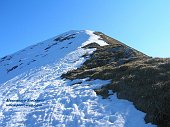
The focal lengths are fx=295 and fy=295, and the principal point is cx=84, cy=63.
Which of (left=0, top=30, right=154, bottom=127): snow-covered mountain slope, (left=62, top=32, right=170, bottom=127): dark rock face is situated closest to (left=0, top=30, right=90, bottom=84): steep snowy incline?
(left=62, top=32, right=170, bottom=127): dark rock face

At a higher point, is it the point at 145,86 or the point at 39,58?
the point at 39,58

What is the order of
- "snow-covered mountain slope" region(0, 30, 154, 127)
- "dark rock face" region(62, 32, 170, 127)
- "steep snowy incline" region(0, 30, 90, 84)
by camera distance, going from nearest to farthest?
"dark rock face" region(62, 32, 170, 127), "snow-covered mountain slope" region(0, 30, 154, 127), "steep snowy incline" region(0, 30, 90, 84)

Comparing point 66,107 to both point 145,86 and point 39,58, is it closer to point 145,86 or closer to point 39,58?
point 145,86

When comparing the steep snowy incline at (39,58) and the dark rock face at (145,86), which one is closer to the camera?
the dark rock face at (145,86)

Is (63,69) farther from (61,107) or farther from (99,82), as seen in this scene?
(61,107)

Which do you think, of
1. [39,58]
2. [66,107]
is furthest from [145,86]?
[39,58]

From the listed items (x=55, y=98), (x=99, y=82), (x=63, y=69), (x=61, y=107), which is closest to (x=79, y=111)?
(x=61, y=107)

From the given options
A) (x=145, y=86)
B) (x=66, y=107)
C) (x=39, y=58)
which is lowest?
(x=66, y=107)

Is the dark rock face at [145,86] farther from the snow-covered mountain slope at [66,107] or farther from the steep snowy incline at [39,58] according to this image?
the steep snowy incline at [39,58]

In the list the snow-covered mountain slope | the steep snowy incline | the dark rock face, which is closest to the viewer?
the dark rock face

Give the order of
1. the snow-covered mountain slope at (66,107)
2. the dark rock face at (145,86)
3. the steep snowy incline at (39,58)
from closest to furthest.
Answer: the dark rock face at (145,86) < the snow-covered mountain slope at (66,107) < the steep snowy incline at (39,58)

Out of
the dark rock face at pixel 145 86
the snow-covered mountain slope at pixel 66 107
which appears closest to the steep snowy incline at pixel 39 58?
the dark rock face at pixel 145 86

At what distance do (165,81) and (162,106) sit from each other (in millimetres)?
3764

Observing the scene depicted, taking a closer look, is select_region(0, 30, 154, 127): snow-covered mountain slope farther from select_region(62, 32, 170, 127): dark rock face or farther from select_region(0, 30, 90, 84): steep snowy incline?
select_region(0, 30, 90, 84): steep snowy incline
